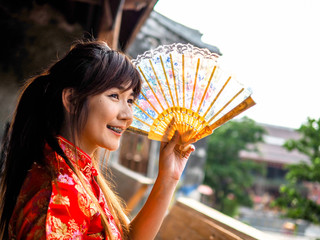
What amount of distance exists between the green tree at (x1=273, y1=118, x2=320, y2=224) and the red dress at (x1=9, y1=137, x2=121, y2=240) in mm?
6242

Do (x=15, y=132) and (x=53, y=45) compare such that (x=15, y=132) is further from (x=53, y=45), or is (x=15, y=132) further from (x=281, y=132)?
(x=281, y=132)

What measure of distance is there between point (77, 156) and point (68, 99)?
0.62 feet

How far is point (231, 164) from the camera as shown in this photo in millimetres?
15641

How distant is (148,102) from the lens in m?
1.37

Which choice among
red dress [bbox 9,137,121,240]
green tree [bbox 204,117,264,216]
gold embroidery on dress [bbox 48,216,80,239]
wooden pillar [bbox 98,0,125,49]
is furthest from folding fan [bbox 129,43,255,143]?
green tree [bbox 204,117,264,216]

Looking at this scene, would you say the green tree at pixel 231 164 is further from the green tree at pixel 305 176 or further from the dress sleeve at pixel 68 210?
the dress sleeve at pixel 68 210

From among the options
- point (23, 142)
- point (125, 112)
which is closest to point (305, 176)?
point (125, 112)

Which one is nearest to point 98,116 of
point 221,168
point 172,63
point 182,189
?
point 172,63

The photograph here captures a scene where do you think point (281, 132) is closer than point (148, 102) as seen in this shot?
No

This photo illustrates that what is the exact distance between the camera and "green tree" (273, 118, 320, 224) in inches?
251

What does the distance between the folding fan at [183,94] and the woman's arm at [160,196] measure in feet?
0.18

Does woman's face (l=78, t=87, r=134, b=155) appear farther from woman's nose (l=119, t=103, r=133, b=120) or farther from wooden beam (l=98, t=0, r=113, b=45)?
wooden beam (l=98, t=0, r=113, b=45)

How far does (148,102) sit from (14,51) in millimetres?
2347

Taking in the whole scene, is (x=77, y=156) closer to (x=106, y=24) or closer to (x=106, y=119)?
(x=106, y=119)
